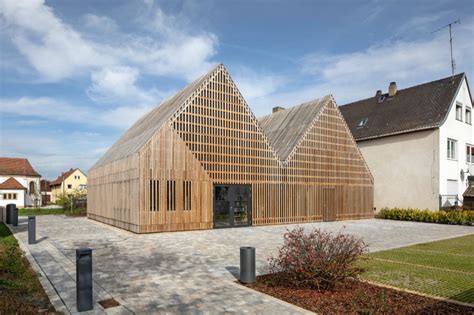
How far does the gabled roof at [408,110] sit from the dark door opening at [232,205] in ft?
48.5

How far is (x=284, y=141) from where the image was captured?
2514 centimetres

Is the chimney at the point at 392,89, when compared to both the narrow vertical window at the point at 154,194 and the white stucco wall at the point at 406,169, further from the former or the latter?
the narrow vertical window at the point at 154,194

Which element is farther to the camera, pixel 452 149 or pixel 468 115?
pixel 468 115

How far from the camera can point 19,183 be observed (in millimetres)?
53594

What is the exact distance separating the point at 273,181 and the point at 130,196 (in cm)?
858

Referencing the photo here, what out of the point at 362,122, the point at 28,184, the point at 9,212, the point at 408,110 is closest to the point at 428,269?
the point at 408,110

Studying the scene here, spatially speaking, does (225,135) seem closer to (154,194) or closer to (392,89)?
(154,194)

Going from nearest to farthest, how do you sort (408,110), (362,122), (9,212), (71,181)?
(9,212), (408,110), (362,122), (71,181)

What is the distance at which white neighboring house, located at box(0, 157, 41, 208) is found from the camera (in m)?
51.7

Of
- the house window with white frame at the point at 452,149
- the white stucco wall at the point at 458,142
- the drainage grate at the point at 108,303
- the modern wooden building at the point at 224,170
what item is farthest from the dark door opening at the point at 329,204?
the drainage grate at the point at 108,303

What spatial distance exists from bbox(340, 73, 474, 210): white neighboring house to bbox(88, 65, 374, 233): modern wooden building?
3219mm

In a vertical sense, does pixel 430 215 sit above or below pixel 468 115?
below

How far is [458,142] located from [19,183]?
5555cm

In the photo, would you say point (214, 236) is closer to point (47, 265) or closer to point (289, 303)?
point (47, 265)
